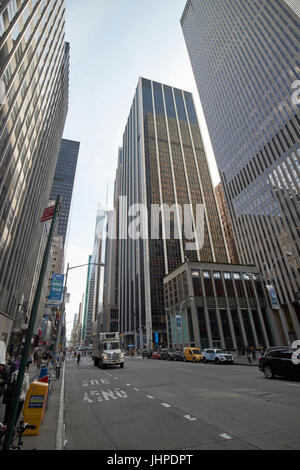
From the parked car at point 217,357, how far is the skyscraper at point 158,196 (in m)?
56.3

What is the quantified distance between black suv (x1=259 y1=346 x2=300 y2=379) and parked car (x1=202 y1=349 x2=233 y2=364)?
1638 centimetres

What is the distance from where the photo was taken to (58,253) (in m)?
106

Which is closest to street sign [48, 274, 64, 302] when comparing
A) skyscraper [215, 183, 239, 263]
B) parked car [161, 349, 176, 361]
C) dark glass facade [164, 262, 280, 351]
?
parked car [161, 349, 176, 361]

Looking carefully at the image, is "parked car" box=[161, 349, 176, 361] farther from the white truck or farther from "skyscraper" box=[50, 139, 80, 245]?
"skyscraper" box=[50, 139, 80, 245]

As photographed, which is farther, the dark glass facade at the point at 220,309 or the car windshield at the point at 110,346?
the dark glass facade at the point at 220,309

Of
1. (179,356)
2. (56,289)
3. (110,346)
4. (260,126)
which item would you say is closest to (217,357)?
(179,356)

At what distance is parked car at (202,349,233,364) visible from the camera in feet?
101

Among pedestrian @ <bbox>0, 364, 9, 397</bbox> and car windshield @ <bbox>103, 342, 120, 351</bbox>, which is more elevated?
Answer: car windshield @ <bbox>103, 342, 120, 351</bbox>

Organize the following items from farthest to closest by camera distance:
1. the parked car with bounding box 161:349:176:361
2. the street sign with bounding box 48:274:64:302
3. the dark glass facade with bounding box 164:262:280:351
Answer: the dark glass facade with bounding box 164:262:280:351 < the parked car with bounding box 161:349:176:361 < the street sign with bounding box 48:274:64:302

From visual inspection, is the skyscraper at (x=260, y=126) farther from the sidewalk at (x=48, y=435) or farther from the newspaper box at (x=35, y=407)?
the newspaper box at (x=35, y=407)

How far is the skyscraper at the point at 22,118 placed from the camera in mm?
25016

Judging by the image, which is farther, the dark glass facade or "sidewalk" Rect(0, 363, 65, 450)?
the dark glass facade

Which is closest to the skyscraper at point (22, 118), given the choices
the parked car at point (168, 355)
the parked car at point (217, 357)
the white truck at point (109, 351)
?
the white truck at point (109, 351)
